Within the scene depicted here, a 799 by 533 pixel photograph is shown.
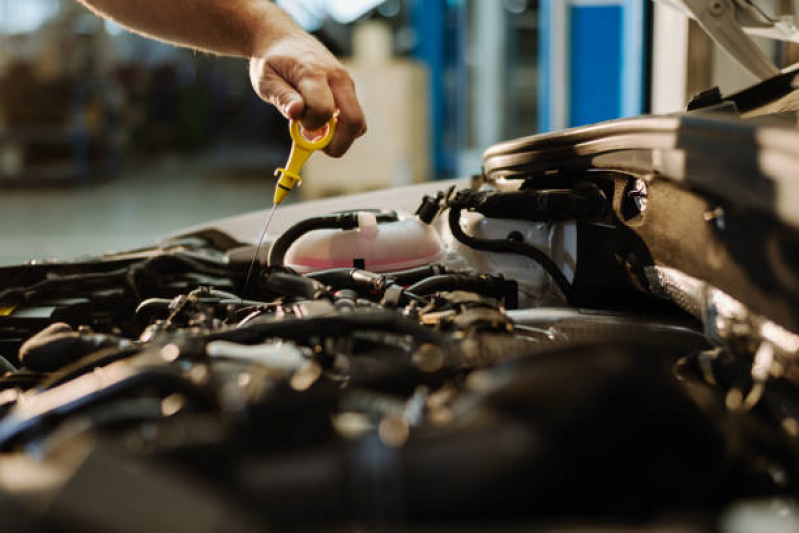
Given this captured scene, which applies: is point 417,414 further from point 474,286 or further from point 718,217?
point 474,286

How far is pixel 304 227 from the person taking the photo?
3.50 feet

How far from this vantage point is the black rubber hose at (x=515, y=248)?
3.33 feet

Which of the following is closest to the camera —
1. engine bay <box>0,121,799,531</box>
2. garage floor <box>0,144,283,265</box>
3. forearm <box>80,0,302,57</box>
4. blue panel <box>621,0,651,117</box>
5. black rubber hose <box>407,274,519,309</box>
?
engine bay <box>0,121,799,531</box>

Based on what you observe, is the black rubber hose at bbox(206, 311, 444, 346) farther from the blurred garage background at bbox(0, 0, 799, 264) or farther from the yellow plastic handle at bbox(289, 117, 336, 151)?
the blurred garage background at bbox(0, 0, 799, 264)

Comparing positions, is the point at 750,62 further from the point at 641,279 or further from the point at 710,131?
the point at 710,131

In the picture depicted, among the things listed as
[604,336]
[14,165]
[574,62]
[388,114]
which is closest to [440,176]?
[388,114]

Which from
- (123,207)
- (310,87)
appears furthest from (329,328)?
(123,207)

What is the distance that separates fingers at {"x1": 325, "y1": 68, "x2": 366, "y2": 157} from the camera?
120cm

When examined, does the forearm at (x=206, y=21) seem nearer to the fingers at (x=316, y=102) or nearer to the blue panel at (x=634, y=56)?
the fingers at (x=316, y=102)

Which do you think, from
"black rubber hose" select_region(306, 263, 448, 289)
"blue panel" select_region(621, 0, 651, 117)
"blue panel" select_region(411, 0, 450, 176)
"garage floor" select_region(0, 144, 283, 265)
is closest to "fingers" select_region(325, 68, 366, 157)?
"black rubber hose" select_region(306, 263, 448, 289)

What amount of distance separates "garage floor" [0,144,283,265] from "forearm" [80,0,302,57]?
6.06ft

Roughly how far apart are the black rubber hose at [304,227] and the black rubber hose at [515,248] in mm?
156

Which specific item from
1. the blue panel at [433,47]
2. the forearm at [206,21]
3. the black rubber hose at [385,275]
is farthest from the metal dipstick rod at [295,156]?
the blue panel at [433,47]

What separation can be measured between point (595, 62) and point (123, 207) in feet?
12.9
